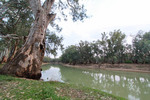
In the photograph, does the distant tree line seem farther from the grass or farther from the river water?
the grass

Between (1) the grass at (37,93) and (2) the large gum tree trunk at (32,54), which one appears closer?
(1) the grass at (37,93)

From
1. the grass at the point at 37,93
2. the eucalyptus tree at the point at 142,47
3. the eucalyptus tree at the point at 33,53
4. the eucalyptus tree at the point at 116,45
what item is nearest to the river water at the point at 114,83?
the eucalyptus tree at the point at 33,53

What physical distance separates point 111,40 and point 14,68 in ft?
86.0

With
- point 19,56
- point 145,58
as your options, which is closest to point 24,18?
point 19,56

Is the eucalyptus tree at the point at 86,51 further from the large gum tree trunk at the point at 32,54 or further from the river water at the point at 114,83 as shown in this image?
the large gum tree trunk at the point at 32,54

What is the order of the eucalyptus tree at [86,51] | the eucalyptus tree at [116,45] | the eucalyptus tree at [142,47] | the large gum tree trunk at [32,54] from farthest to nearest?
the eucalyptus tree at [86,51]
the eucalyptus tree at [116,45]
the eucalyptus tree at [142,47]
the large gum tree trunk at [32,54]

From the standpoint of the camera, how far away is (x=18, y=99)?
1938mm

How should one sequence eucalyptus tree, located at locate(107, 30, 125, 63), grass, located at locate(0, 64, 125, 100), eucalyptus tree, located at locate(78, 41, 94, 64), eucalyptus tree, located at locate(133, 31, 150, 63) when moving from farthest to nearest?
eucalyptus tree, located at locate(78, 41, 94, 64) < eucalyptus tree, located at locate(107, 30, 125, 63) < eucalyptus tree, located at locate(133, 31, 150, 63) < grass, located at locate(0, 64, 125, 100)

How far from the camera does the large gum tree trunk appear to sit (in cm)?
439

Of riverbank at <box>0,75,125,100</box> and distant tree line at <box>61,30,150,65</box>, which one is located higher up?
distant tree line at <box>61,30,150,65</box>

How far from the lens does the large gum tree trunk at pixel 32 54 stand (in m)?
4.39

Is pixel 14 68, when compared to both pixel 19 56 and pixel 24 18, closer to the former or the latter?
pixel 19 56

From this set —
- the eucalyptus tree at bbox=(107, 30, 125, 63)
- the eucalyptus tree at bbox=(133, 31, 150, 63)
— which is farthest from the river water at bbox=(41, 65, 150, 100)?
the eucalyptus tree at bbox=(107, 30, 125, 63)

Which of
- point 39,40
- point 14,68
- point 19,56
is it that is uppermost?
point 39,40
